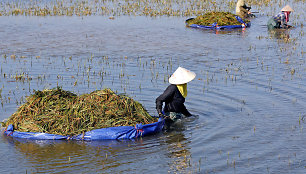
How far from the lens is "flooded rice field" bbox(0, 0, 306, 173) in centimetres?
718

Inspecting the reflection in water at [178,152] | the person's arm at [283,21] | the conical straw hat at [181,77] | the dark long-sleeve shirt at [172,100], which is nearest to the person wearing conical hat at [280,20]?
the person's arm at [283,21]

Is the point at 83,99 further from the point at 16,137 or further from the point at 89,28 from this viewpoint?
the point at 89,28

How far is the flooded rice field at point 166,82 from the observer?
7.18 metres

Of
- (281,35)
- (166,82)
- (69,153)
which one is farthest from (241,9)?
(69,153)

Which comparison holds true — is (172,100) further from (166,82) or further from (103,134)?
(166,82)

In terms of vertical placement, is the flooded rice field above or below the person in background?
below

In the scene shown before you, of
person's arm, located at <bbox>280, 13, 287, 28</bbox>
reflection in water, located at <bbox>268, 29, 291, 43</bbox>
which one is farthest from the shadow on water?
person's arm, located at <bbox>280, 13, 287, 28</bbox>

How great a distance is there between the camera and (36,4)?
2733cm

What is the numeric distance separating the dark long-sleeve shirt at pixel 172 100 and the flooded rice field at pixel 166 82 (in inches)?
13.4

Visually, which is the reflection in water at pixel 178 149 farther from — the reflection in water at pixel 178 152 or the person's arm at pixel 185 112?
the person's arm at pixel 185 112

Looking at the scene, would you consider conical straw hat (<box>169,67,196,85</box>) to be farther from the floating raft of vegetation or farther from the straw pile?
the straw pile

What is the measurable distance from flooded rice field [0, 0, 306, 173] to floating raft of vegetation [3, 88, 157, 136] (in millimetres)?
305

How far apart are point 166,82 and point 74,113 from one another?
13.0 ft

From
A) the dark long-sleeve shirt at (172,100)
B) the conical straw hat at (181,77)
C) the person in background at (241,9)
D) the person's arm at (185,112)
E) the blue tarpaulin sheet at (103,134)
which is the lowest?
the blue tarpaulin sheet at (103,134)
